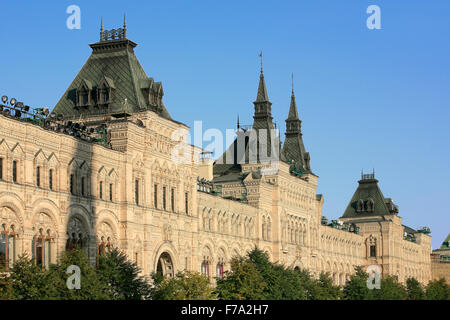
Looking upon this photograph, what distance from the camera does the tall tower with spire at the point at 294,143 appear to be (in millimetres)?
138000

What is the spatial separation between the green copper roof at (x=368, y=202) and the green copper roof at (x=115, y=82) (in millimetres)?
92973

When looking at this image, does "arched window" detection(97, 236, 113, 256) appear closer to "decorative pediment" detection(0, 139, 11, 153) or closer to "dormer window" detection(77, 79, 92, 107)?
"decorative pediment" detection(0, 139, 11, 153)

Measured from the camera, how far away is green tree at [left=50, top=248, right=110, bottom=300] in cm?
5872

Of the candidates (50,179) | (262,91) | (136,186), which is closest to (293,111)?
(262,91)

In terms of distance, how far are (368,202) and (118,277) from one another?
114m

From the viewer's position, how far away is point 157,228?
3238 inches

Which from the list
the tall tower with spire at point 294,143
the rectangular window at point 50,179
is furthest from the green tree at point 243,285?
the tall tower with spire at point 294,143

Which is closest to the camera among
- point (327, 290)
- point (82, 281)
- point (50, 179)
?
point (82, 281)

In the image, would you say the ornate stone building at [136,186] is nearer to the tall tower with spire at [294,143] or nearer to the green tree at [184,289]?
the tall tower with spire at [294,143]

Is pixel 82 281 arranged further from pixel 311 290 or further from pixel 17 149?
pixel 311 290

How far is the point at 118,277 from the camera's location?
6662cm

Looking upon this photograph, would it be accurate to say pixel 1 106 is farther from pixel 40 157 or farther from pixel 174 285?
pixel 174 285

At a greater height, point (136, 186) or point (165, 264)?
point (136, 186)

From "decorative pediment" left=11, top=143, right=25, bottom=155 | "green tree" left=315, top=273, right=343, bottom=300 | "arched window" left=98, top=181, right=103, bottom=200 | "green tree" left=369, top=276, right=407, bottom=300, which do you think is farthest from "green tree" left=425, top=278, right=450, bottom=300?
"decorative pediment" left=11, top=143, right=25, bottom=155
